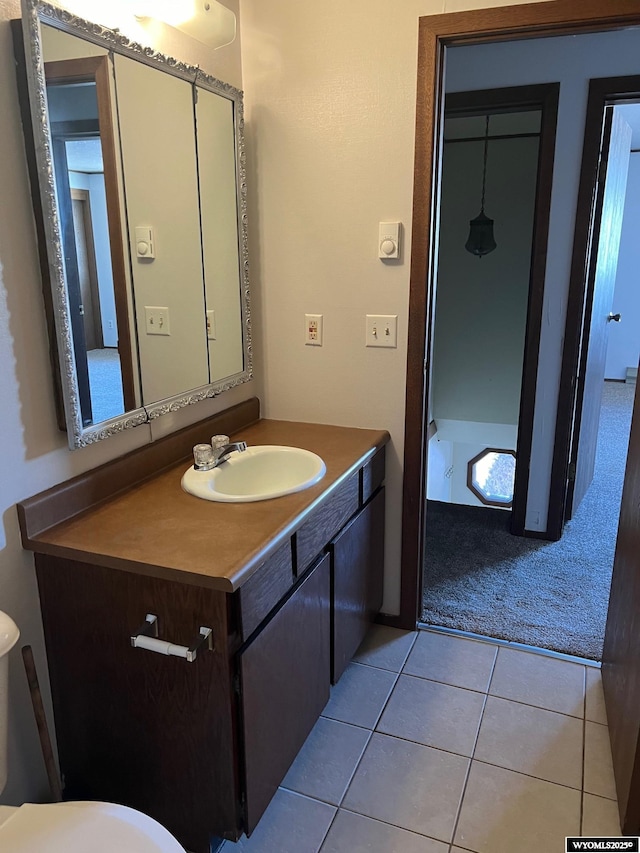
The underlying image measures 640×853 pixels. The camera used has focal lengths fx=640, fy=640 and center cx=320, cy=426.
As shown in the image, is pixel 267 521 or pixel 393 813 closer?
pixel 267 521

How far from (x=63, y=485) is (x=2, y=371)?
0.31 metres

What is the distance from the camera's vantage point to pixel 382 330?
7.05 feet

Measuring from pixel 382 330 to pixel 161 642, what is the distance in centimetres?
124

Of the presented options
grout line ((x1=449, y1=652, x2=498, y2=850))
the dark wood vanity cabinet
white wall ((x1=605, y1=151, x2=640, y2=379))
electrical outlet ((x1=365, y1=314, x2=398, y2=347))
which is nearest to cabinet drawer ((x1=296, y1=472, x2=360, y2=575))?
the dark wood vanity cabinet

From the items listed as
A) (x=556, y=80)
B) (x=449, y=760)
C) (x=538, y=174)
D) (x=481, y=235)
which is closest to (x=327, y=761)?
(x=449, y=760)

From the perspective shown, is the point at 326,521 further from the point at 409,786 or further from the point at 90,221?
the point at 90,221

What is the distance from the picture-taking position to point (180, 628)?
53.3 inches

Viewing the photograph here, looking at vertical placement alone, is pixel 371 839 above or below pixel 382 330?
below

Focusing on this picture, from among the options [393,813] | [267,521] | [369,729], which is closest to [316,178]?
[267,521]

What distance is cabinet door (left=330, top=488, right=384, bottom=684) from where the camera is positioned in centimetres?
191

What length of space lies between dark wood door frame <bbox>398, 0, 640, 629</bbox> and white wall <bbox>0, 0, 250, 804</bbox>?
1.09 m

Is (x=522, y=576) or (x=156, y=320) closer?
(x=156, y=320)

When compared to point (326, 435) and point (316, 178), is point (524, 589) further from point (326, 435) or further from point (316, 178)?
point (316, 178)

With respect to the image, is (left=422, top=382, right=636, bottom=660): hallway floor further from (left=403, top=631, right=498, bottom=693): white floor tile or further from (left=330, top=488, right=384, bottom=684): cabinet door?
(left=330, top=488, right=384, bottom=684): cabinet door
